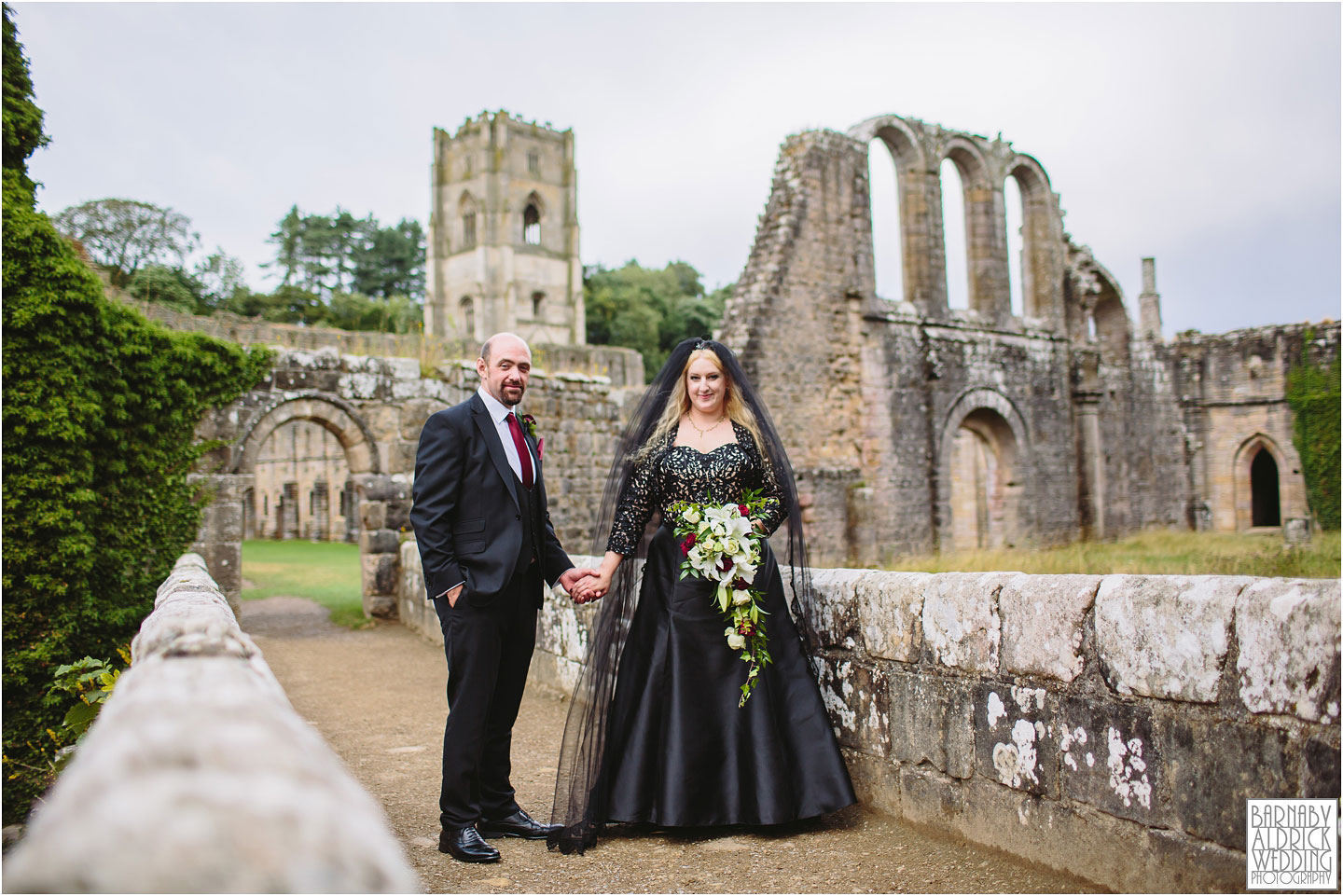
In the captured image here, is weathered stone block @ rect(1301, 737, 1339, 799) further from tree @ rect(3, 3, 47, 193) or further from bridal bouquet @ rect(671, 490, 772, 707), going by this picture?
tree @ rect(3, 3, 47, 193)

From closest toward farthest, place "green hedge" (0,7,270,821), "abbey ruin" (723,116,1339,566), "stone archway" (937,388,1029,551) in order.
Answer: "green hedge" (0,7,270,821), "abbey ruin" (723,116,1339,566), "stone archway" (937,388,1029,551)

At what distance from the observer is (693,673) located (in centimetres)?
339

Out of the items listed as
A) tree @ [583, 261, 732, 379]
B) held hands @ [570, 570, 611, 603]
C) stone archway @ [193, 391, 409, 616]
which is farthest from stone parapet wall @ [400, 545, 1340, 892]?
tree @ [583, 261, 732, 379]

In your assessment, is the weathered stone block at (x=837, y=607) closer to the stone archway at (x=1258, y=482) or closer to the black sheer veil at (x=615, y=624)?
the black sheer veil at (x=615, y=624)

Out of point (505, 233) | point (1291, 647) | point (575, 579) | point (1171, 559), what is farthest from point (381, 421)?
point (505, 233)

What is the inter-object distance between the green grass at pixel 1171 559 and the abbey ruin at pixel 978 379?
1336 millimetres

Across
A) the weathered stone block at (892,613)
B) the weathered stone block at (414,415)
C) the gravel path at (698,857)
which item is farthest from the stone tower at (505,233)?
the weathered stone block at (892,613)

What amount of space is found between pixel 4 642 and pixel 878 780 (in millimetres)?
5607

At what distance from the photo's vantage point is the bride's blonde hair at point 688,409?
12.7 ft

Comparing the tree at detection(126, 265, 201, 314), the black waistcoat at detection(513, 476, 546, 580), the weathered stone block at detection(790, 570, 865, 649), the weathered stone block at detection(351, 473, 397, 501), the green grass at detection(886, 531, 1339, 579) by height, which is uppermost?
the tree at detection(126, 265, 201, 314)

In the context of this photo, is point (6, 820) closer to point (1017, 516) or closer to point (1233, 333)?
point (1017, 516)

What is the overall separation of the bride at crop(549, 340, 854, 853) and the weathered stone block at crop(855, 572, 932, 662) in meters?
0.27

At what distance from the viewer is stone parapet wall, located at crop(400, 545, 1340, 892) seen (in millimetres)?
2166

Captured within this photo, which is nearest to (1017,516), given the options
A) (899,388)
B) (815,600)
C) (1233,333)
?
(899,388)
